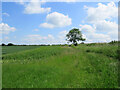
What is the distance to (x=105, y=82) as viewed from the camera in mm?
4938

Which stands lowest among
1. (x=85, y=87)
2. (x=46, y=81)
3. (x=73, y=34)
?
(x=85, y=87)

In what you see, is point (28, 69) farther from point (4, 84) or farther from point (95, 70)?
point (95, 70)

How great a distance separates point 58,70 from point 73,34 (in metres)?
28.8

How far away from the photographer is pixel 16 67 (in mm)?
4711

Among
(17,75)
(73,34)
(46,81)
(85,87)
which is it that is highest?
(73,34)

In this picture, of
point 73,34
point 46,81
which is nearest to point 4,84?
point 46,81

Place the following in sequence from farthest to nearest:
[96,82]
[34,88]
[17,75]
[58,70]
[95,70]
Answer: [95,70], [58,70], [96,82], [17,75], [34,88]

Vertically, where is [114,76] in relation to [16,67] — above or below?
below

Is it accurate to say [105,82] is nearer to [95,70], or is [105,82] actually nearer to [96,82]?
[96,82]

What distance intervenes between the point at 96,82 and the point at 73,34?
1143 inches

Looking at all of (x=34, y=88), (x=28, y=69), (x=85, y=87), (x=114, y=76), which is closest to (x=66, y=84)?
(x=85, y=87)

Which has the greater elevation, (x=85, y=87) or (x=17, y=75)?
(x=17, y=75)

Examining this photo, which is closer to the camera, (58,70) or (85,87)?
(85,87)

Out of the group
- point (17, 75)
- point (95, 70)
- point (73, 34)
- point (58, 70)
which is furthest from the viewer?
point (73, 34)
